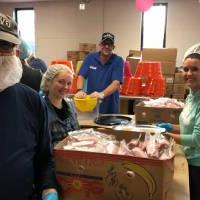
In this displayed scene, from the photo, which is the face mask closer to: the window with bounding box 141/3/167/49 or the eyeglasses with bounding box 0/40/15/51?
the eyeglasses with bounding box 0/40/15/51

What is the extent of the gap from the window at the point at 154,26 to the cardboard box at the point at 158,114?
557 cm

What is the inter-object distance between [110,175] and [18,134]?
395 millimetres

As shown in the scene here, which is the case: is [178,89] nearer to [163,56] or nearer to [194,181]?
[163,56]

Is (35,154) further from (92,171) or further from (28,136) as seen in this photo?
(92,171)

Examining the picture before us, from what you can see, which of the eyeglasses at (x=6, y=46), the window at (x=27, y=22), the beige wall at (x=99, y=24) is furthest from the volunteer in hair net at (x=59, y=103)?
the window at (x=27, y=22)

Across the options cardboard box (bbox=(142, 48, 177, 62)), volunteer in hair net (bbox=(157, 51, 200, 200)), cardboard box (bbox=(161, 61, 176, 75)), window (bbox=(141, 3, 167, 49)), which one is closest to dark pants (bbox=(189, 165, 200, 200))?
volunteer in hair net (bbox=(157, 51, 200, 200))

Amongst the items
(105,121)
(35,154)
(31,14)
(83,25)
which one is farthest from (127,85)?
(31,14)

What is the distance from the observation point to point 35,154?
4.05 ft

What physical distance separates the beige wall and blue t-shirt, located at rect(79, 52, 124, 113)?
4.46 meters

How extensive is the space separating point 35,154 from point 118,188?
39 cm

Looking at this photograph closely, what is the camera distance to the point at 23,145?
3.68 feet

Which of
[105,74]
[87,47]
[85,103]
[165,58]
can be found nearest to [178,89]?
[165,58]

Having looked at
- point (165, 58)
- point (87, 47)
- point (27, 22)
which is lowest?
point (165, 58)

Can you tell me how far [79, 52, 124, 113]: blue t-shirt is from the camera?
3254 millimetres
